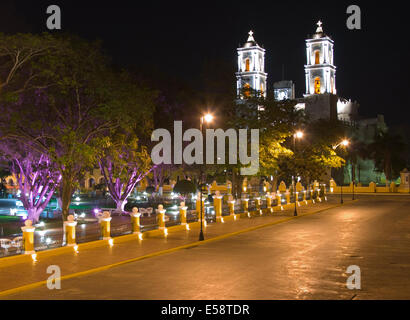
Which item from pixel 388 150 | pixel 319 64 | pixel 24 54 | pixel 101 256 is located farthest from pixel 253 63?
pixel 101 256

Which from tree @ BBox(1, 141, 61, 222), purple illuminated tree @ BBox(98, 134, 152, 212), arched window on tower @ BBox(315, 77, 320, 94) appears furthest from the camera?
arched window on tower @ BBox(315, 77, 320, 94)

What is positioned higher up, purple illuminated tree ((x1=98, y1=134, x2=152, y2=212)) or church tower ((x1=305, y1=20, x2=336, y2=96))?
church tower ((x1=305, y1=20, x2=336, y2=96))

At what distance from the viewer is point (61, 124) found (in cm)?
2641

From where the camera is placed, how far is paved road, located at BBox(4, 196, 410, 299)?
10.9 meters

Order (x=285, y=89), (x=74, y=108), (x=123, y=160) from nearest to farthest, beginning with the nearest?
(x=74, y=108) < (x=123, y=160) < (x=285, y=89)
